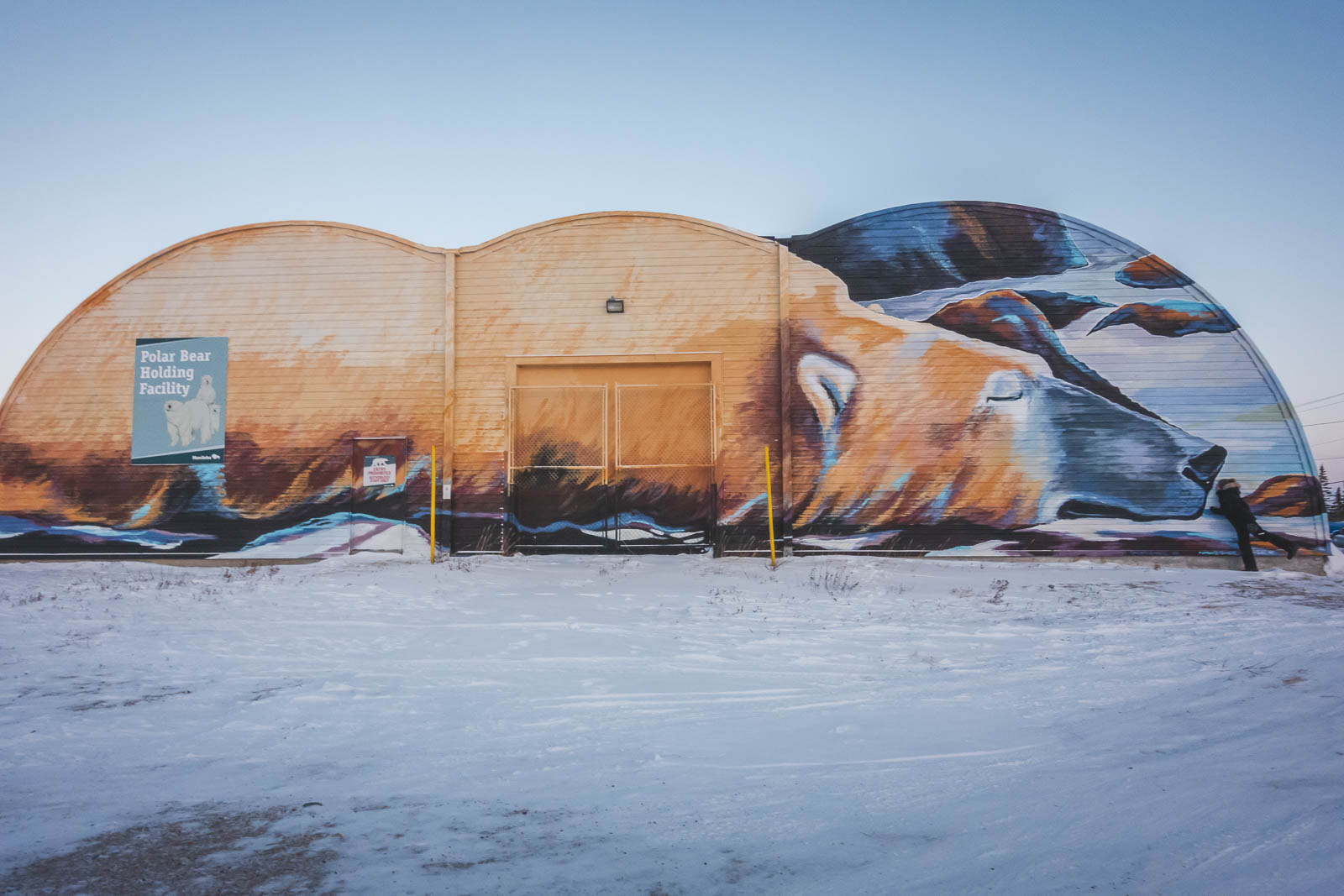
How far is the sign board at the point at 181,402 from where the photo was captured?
1417cm

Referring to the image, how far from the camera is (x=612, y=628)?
25.1 feet

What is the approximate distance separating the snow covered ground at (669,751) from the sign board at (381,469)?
534 centimetres

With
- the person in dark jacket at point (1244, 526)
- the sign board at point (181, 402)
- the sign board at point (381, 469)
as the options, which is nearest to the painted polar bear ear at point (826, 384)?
the person in dark jacket at point (1244, 526)

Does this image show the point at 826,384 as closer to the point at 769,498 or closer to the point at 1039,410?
the point at 769,498

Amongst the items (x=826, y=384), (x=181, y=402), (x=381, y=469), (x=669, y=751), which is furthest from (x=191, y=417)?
(x=669, y=751)

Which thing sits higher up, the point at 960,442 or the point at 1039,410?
the point at 1039,410

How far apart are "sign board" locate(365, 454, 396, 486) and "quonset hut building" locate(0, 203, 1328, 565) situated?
73 mm

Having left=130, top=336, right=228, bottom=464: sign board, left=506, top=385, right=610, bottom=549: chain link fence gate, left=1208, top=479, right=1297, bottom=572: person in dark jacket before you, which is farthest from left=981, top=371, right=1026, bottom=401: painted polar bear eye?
left=130, top=336, right=228, bottom=464: sign board

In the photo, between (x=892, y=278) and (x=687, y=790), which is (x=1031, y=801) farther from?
(x=892, y=278)

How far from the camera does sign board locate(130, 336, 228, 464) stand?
14.2m

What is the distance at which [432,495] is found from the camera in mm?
13875

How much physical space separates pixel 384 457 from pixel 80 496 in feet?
17.9

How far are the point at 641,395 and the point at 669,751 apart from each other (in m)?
10.3

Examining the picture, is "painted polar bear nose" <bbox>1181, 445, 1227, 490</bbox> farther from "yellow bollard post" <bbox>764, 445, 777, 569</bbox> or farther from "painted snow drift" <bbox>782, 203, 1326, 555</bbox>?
"yellow bollard post" <bbox>764, 445, 777, 569</bbox>
